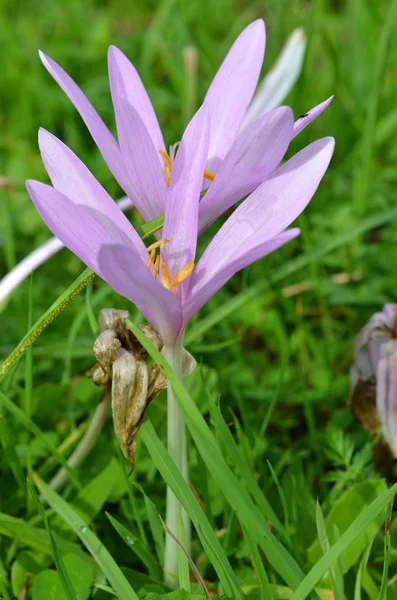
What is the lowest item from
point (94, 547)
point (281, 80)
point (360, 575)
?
point (360, 575)

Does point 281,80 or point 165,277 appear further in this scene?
point 281,80

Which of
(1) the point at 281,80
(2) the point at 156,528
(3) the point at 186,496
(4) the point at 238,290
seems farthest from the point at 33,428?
(1) the point at 281,80

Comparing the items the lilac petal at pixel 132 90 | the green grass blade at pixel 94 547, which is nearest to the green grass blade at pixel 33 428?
the green grass blade at pixel 94 547

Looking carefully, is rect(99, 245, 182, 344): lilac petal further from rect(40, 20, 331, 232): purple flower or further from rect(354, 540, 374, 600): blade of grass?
rect(354, 540, 374, 600): blade of grass

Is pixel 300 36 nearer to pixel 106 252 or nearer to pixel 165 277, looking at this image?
pixel 165 277

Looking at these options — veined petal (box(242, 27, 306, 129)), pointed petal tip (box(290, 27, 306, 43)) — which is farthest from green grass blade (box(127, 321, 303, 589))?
pointed petal tip (box(290, 27, 306, 43))
